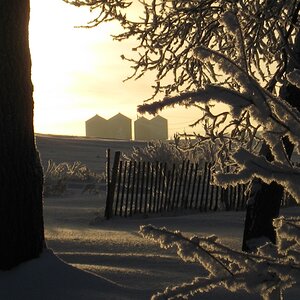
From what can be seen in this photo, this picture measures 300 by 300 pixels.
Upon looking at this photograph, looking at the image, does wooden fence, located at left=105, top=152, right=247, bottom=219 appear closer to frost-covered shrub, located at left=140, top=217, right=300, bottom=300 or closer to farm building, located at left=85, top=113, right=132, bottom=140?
frost-covered shrub, located at left=140, top=217, right=300, bottom=300

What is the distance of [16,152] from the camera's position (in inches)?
209

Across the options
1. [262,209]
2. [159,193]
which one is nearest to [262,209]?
[262,209]

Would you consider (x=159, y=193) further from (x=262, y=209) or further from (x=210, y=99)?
(x=210, y=99)

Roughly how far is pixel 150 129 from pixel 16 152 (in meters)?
117

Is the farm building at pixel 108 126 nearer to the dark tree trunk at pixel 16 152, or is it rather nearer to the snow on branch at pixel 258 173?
the dark tree trunk at pixel 16 152

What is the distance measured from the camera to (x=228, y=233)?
9.93 metres

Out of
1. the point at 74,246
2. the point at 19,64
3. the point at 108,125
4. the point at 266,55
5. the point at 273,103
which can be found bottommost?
the point at 74,246

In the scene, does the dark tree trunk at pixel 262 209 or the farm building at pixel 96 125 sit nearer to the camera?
the dark tree trunk at pixel 262 209

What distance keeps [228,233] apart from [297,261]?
26.0ft

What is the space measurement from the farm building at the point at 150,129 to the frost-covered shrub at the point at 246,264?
10715 centimetres

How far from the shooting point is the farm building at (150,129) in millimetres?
116938

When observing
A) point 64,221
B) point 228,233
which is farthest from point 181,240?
point 64,221

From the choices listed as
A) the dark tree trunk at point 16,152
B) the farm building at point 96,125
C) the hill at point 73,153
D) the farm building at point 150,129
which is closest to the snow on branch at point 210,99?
the dark tree trunk at point 16,152

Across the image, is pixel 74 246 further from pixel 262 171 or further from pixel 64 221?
pixel 262 171
